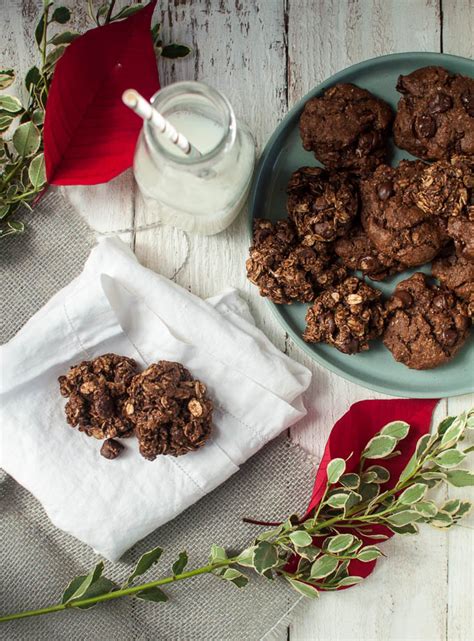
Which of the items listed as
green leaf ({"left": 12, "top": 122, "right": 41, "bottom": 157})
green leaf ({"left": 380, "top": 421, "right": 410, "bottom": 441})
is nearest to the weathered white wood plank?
green leaf ({"left": 12, "top": 122, "right": 41, "bottom": 157})

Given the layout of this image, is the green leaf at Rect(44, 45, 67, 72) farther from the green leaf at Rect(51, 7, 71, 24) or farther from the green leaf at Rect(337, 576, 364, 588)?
the green leaf at Rect(337, 576, 364, 588)

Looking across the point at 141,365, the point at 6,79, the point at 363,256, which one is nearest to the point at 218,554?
the point at 141,365

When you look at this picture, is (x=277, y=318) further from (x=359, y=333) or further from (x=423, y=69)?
(x=423, y=69)

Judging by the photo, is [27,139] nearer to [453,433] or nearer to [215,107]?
[215,107]

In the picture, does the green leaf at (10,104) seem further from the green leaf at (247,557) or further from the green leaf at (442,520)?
the green leaf at (442,520)

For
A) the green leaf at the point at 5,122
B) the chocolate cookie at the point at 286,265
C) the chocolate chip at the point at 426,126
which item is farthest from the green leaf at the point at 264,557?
the green leaf at the point at 5,122
